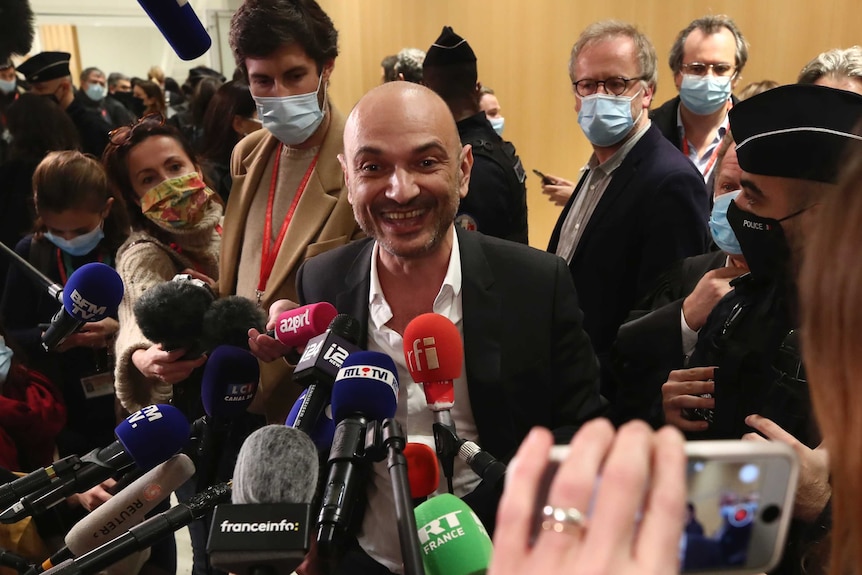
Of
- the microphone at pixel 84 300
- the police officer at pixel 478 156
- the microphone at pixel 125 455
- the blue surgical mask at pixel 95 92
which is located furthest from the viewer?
the blue surgical mask at pixel 95 92

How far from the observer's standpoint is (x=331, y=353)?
3.58ft

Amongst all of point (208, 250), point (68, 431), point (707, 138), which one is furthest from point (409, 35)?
point (68, 431)

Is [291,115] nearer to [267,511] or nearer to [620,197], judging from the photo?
[620,197]

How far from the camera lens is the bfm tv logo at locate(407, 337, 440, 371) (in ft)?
3.72

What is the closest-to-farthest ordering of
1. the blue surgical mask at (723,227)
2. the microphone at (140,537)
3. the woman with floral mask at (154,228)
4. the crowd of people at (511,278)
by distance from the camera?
the crowd of people at (511,278), the microphone at (140,537), the blue surgical mask at (723,227), the woman with floral mask at (154,228)

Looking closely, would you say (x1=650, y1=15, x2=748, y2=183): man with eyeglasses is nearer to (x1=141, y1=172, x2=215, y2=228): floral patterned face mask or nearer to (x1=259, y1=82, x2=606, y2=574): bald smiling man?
(x1=259, y1=82, x2=606, y2=574): bald smiling man

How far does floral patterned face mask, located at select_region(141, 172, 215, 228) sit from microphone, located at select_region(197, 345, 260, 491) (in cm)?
91

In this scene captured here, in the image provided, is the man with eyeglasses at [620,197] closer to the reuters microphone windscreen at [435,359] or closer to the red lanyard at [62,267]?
the reuters microphone windscreen at [435,359]

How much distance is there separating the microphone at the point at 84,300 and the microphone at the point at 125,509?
1.47ft

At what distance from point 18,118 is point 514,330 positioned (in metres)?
3.17

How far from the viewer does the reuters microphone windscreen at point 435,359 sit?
1114 millimetres

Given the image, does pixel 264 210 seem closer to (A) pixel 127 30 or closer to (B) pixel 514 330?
(B) pixel 514 330

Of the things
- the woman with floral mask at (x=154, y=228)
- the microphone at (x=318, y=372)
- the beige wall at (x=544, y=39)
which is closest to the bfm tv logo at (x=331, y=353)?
the microphone at (x=318, y=372)

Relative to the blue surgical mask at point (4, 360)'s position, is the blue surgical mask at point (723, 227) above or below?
above
